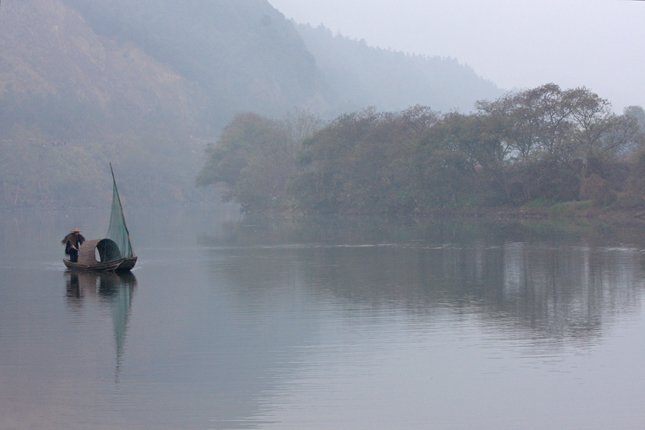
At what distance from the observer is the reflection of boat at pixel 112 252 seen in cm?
2156

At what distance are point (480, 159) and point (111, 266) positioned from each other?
42.6m

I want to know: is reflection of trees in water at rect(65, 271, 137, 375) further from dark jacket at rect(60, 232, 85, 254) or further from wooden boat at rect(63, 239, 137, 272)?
dark jacket at rect(60, 232, 85, 254)

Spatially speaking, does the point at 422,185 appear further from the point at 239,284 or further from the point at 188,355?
the point at 188,355

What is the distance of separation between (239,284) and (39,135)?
5004 inches

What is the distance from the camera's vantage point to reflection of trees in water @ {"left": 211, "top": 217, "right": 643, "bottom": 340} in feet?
47.0

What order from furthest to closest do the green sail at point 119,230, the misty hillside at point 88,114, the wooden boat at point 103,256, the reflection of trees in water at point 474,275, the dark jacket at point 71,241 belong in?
the misty hillside at point 88,114 < the dark jacket at point 71,241 < the wooden boat at point 103,256 < the green sail at point 119,230 < the reflection of trees in water at point 474,275

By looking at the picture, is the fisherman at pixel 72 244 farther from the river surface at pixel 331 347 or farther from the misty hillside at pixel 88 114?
the misty hillside at pixel 88 114

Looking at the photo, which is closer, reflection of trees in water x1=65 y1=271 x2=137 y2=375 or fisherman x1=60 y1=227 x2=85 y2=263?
reflection of trees in water x1=65 y1=271 x2=137 y2=375

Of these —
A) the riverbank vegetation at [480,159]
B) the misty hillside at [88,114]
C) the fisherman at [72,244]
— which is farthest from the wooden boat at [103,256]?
the misty hillside at [88,114]

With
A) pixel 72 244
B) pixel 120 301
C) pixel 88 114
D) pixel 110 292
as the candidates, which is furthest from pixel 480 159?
pixel 88 114

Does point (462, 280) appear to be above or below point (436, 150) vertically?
below


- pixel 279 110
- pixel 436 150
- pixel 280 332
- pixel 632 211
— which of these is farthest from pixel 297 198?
pixel 279 110

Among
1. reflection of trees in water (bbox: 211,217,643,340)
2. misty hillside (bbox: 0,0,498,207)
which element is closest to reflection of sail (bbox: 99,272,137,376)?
reflection of trees in water (bbox: 211,217,643,340)

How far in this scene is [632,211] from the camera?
47.9 meters
